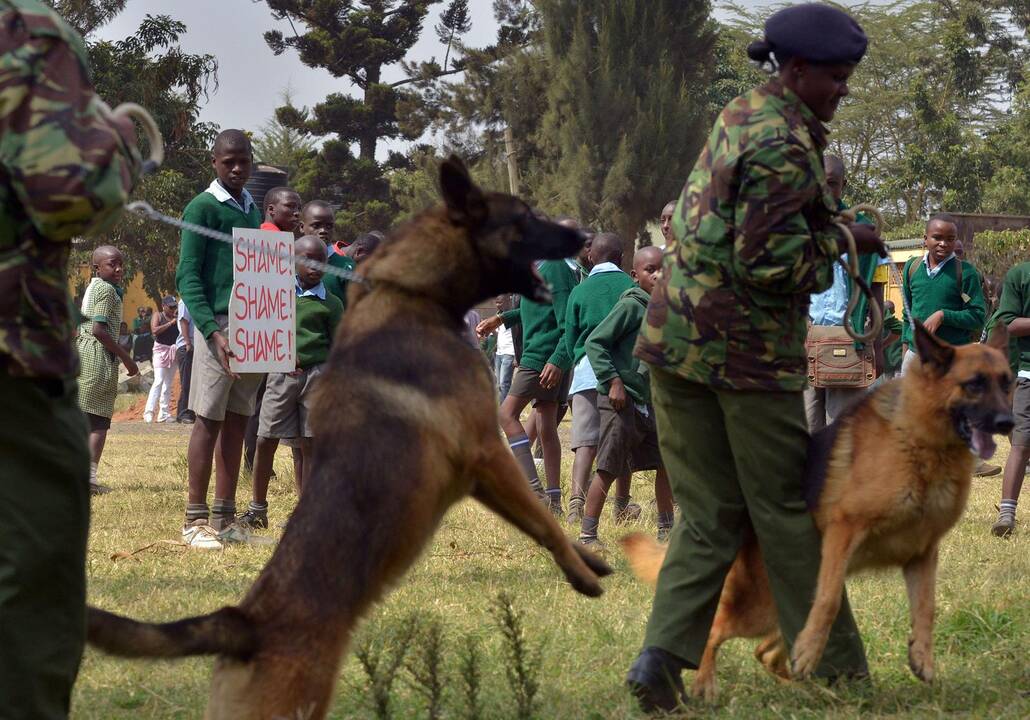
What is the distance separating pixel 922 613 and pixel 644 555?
44.4 inches

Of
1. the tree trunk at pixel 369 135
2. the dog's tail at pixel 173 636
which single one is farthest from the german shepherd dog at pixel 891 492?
the tree trunk at pixel 369 135

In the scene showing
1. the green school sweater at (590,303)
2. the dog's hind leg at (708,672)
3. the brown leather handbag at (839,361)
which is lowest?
the dog's hind leg at (708,672)

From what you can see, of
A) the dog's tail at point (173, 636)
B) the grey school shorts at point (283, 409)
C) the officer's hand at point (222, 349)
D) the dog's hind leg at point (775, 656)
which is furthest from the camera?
the grey school shorts at point (283, 409)

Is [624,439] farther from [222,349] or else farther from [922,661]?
[922,661]

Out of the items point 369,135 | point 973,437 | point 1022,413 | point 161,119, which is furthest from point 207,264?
point 369,135

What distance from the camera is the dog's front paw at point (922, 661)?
4348mm

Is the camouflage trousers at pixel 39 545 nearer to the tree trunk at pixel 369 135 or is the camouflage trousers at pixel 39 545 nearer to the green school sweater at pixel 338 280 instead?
the green school sweater at pixel 338 280

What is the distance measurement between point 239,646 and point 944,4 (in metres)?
55.2

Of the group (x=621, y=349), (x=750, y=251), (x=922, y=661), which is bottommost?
(x=922, y=661)

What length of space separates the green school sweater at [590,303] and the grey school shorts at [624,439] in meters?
0.79

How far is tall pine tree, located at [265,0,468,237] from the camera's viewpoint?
46219 millimetres

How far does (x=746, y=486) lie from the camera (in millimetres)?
4207

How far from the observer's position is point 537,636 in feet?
17.6

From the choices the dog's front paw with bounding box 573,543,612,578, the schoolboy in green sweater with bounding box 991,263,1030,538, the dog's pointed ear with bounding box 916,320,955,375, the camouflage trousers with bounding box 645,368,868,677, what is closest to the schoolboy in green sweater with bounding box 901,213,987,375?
the schoolboy in green sweater with bounding box 991,263,1030,538
